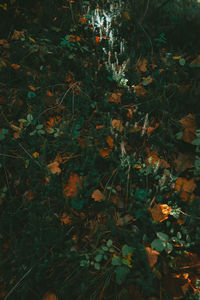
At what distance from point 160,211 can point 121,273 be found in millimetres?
435

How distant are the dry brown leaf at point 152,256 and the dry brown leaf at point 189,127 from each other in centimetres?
86

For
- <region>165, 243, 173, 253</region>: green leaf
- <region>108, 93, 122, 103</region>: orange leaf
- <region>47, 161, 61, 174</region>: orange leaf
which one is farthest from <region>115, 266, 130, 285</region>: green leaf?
<region>108, 93, 122, 103</region>: orange leaf

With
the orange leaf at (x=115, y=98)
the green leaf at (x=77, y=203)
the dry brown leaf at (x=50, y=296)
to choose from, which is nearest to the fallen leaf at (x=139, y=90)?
the orange leaf at (x=115, y=98)

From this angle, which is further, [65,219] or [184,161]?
[184,161]

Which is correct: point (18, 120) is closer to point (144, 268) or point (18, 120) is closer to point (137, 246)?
point (137, 246)

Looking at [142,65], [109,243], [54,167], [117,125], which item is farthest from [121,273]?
[142,65]

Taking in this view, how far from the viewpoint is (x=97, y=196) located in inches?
55.9

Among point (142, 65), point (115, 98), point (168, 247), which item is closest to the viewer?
point (168, 247)

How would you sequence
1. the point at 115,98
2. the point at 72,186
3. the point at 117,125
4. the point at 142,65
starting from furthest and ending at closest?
the point at 142,65
the point at 115,98
the point at 117,125
the point at 72,186

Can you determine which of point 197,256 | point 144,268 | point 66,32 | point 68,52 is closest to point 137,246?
point 144,268

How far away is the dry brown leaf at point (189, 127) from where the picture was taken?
5.45 feet

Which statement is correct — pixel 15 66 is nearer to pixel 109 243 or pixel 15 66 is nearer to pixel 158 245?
pixel 109 243

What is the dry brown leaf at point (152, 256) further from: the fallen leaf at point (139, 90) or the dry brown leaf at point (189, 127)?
the fallen leaf at point (139, 90)

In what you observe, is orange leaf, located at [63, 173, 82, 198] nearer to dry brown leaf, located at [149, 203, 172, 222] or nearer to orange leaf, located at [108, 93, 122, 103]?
dry brown leaf, located at [149, 203, 172, 222]
